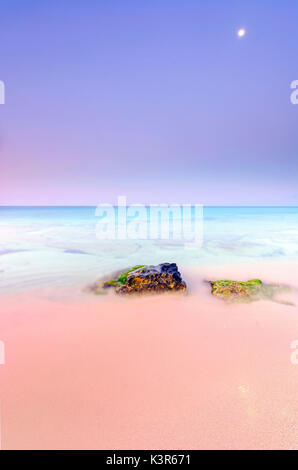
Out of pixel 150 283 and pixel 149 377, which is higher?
pixel 150 283

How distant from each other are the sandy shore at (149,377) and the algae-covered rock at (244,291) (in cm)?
28

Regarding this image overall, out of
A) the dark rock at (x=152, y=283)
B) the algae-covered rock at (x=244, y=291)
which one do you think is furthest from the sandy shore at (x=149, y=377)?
the dark rock at (x=152, y=283)

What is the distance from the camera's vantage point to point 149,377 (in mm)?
2357

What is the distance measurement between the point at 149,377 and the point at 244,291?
3050 mm

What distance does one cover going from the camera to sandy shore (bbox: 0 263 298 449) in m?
1.81

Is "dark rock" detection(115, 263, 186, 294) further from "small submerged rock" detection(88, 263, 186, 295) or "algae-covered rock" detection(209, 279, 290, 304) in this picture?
"algae-covered rock" detection(209, 279, 290, 304)

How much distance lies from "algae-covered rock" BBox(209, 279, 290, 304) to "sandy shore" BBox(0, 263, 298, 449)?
0.93 ft

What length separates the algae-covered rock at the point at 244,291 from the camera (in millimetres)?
4250

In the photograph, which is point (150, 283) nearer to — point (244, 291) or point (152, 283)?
point (152, 283)

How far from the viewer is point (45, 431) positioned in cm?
183

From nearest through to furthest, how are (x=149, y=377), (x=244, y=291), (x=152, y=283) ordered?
Answer: (x=149, y=377) → (x=244, y=291) → (x=152, y=283)

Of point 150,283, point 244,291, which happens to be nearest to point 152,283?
point 150,283

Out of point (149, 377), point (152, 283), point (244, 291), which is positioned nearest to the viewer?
point (149, 377)
